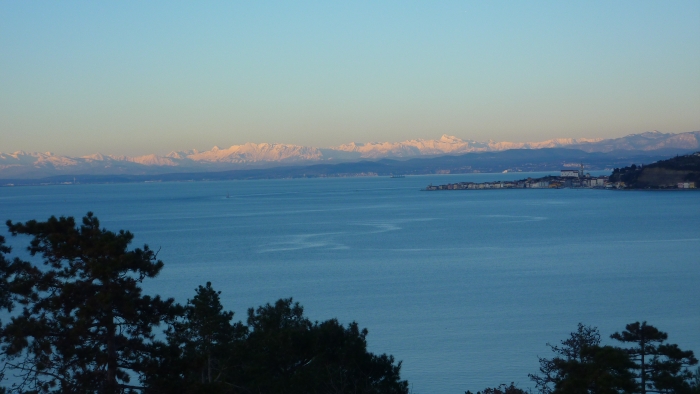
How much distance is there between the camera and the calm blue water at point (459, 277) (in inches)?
508

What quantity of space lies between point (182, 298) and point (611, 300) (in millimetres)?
10004

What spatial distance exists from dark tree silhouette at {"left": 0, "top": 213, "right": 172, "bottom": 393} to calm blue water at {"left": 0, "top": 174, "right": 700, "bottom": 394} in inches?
256

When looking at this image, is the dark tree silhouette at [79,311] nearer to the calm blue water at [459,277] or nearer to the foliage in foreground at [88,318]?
the foliage in foreground at [88,318]

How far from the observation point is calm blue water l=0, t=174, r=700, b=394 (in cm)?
1290

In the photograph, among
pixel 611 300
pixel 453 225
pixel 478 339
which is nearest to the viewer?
pixel 478 339

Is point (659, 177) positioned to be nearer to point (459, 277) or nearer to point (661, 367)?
point (459, 277)

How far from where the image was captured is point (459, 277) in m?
21.0

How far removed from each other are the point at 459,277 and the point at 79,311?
17330 millimetres

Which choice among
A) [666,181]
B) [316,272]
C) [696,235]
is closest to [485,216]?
[696,235]

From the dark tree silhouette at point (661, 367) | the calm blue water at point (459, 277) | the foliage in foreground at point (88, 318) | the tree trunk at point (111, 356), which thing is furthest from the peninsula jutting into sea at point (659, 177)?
the tree trunk at point (111, 356)

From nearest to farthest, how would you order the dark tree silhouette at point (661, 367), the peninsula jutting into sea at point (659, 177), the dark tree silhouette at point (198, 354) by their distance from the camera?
the dark tree silhouette at point (198, 354) < the dark tree silhouette at point (661, 367) < the peninsula jutting into sea at point (659, 177)

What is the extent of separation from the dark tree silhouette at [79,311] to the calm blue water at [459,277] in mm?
6490

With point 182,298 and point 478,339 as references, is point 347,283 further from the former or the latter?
point 478,339

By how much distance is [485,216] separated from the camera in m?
46.3
